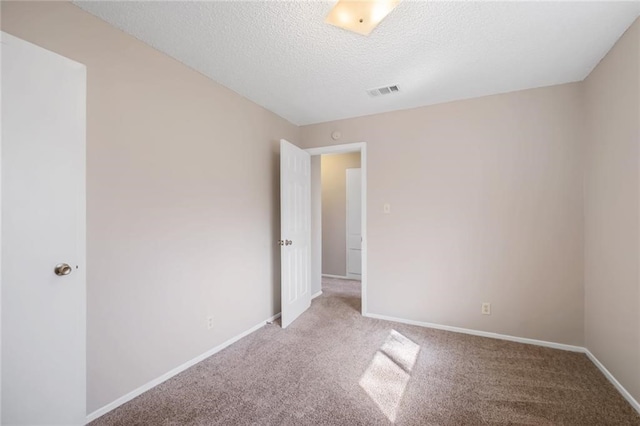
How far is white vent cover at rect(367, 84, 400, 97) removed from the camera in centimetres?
261

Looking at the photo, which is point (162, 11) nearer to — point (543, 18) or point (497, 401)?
point (543, 18)

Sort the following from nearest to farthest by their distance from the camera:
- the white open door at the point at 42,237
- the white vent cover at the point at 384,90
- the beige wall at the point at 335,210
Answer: the white open door at the point at 42,237
the white vent cover at the point at 384,90
the beige wall at the point at 335,210

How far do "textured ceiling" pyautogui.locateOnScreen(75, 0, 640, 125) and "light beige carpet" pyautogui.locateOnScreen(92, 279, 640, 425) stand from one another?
96.2 inches

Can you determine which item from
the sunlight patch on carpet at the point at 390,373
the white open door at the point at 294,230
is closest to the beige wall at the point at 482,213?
the sunlight patch on carpet at the point at 390,373

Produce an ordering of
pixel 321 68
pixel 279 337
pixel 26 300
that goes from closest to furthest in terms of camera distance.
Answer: pixel 26 300, pixel 321 68, pixel 279 337

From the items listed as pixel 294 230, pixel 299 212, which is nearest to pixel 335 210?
pixel 299 212

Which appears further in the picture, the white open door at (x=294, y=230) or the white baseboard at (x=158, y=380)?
the white open door at (x=294, y=230)

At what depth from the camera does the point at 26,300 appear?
4.45 ft

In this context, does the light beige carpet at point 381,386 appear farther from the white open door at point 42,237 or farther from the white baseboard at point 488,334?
the white open door at point 42,237

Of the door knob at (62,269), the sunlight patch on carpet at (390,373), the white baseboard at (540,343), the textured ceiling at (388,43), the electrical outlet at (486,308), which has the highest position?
the textured ceiling at (388,43)

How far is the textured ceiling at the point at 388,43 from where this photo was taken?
1.61 m

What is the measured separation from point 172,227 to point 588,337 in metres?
3.63

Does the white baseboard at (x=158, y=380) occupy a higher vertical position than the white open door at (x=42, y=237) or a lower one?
lower

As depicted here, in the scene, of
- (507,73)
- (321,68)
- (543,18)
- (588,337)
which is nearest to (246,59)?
(321,68)
